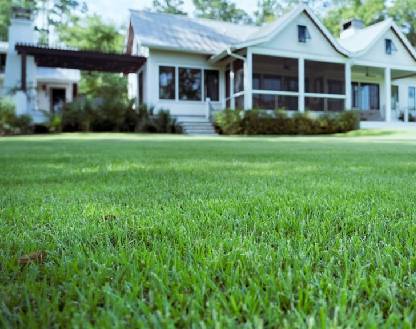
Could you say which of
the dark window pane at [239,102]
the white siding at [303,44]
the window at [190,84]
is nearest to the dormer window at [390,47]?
the white siding at [303,44]

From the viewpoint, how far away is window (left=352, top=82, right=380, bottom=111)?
22589 mm

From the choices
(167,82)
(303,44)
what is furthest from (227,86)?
(303,44)

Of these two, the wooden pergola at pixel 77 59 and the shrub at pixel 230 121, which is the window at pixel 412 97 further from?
the wooden pergola at pixel 77 59

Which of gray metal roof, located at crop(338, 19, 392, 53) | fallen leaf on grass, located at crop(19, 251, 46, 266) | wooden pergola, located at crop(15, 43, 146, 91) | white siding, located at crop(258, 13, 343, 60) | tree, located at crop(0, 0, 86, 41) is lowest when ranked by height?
fallen leaf on grass, located at crop(19, 251, 46, 266)

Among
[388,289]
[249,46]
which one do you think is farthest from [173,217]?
[249,46]

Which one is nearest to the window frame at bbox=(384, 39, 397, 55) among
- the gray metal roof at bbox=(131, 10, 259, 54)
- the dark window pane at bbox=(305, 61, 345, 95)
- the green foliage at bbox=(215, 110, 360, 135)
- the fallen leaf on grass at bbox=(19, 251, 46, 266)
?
the dark window pane at bbox=(305, 61, 345, 95)

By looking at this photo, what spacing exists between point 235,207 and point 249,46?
15.8 metres

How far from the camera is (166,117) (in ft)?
54.2

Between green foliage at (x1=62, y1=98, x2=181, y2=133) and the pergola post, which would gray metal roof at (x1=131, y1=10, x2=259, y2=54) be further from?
the pergola post

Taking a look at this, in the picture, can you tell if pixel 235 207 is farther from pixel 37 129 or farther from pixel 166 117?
pixel 37 129

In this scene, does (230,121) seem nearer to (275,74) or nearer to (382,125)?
(275,74)

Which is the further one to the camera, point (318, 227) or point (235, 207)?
point (235, 207)

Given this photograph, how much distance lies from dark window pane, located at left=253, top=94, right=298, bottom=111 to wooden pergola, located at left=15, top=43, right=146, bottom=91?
17.7 feet

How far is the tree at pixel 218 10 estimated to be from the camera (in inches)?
1522
